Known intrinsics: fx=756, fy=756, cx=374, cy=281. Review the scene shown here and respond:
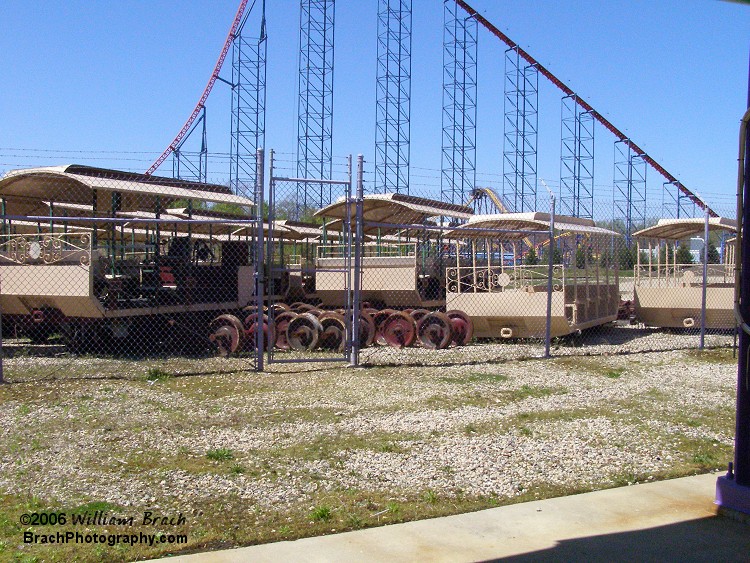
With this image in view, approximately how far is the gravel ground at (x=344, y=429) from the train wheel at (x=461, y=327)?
7.44 ft

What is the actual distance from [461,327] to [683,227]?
247 inches

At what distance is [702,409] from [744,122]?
442 cm

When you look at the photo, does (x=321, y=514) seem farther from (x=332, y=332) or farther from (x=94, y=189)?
(x=94, y=189)

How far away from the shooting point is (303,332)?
40.1 ft

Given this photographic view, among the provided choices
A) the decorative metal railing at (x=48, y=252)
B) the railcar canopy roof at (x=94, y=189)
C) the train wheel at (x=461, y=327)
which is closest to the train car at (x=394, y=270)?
the train wheel at (x=461, y=327)

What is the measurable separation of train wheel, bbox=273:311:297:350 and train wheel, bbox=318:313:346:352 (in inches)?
21.4

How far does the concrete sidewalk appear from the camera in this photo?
171 inches

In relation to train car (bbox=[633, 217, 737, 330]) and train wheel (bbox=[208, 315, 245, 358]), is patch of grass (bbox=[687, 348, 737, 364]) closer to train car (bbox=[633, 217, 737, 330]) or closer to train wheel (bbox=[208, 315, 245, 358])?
train car (bbox=[633, 217, 737, 330])

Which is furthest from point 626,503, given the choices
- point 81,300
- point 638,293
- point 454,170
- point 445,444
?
point 454,170

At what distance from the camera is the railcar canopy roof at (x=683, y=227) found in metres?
15.8

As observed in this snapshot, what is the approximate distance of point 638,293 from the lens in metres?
16.2

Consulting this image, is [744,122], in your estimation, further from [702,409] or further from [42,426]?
[42,426]

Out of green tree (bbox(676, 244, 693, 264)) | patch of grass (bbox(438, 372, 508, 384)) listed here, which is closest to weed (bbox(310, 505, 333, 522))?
patch of grass (bbox(438, 372, 508, 384))

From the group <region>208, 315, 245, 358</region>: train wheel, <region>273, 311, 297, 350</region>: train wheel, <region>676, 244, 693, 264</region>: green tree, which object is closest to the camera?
<region>208, 315, 245, 358</region>: train wheel
